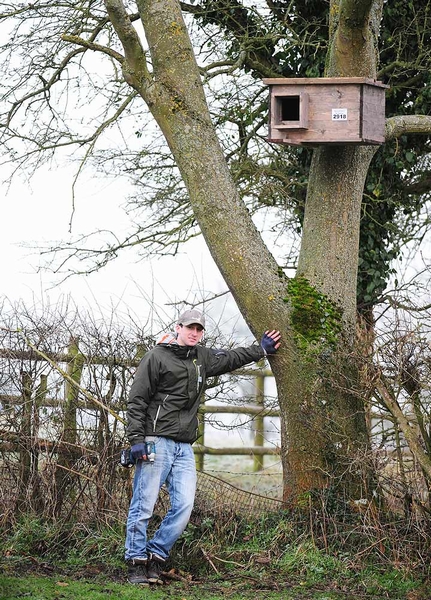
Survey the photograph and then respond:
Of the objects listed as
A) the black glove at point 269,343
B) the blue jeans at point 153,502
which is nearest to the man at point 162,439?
the blue jeans at point 153,502

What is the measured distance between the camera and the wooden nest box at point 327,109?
7809 mm

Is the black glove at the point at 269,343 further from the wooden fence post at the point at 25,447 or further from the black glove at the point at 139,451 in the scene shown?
the wooden fence post at the point at 25,447

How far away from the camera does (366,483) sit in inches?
283

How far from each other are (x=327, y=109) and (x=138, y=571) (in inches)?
169

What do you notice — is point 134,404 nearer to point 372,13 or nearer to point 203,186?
point 203,186

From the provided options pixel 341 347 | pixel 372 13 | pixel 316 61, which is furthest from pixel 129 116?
pixel 341 347

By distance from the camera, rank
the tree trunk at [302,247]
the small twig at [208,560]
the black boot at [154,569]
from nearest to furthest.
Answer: the black boot at [154,569] < the small twig at [208,560] < the tree trunk at [302,247]

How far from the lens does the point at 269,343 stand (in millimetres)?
7805

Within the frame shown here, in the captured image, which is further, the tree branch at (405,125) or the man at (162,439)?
the tree branch at (405,125)

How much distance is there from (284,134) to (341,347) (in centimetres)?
203

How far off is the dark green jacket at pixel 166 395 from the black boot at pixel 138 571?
37.6 inches

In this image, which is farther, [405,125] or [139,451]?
[405,125]

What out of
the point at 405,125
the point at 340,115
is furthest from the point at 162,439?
the point at 405,125

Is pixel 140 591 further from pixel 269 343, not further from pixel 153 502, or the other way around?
pixel 269 343
